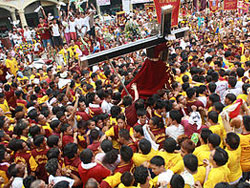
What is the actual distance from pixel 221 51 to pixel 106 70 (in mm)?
4117

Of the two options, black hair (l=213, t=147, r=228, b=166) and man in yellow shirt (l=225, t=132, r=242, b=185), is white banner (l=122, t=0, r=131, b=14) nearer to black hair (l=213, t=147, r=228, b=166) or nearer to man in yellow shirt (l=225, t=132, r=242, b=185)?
man in yellow shirt (l=225, t=132, r=242, b=185)

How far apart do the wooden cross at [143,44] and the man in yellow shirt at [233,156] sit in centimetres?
201

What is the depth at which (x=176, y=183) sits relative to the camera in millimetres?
2182

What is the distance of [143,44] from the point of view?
3.79 metres

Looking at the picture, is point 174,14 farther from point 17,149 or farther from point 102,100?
point 17,149

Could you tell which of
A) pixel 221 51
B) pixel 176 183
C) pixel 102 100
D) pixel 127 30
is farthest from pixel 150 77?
pixel 127 30

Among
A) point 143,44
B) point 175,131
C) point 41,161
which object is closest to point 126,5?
point 143,44

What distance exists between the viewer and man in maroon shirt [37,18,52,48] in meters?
11.5

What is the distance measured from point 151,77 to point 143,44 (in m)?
0.92

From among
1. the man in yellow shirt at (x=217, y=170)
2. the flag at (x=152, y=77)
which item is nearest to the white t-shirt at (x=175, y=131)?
the man in yellow shirt at (x=217, y=170)

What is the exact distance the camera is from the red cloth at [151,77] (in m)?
4.42

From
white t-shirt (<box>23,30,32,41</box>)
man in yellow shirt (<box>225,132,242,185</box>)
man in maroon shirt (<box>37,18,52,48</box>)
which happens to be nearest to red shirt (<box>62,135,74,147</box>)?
man in yellow shirt (<box>225,132,242,185</box>)

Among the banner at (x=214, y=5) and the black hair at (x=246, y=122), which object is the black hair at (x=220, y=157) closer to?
the black hair at (x=246, y=122)

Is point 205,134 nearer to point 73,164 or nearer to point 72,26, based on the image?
point 73,164
